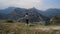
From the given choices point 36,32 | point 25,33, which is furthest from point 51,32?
point 25,33

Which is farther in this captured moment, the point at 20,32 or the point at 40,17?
the point at 40,17

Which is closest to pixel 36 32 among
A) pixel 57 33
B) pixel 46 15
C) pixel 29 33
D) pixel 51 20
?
pixel 29 33

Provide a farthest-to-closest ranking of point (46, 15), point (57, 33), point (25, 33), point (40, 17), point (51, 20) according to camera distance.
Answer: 1. point (40, 17)
2. point (46, 15)
3. point (51, 20)
4. point (57, 33)
5. point (25, 33)

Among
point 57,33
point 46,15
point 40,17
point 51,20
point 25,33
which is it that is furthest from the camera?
point 40,17

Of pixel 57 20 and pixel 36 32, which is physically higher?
pixel 36 32

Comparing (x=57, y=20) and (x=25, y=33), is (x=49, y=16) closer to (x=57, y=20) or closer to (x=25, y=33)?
(x=57, y=20)

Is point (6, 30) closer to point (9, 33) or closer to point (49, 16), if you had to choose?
point (9, 33)

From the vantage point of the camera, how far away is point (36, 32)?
4523mm

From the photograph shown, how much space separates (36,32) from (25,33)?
14.0 inches

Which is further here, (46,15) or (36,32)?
(46,15)

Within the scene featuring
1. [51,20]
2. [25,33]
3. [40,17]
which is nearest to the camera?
[25,33]

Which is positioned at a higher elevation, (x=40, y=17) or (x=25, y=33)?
(x=25, y=33)

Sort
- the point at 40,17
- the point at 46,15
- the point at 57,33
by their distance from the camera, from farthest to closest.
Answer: the point at 40,17 < the point at 46,15 < the point at 57,33

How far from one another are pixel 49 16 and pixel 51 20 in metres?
0.46
